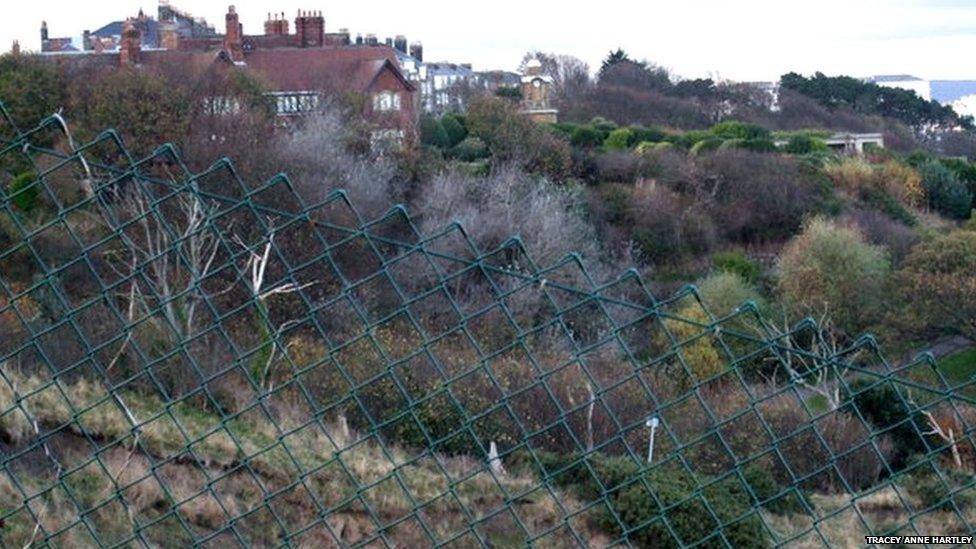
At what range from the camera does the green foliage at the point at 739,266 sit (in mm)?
21297

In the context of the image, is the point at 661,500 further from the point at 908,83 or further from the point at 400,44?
the point at 908,83

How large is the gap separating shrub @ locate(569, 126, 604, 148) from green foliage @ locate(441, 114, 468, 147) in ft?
8.20

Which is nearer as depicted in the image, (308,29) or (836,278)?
(836,278)

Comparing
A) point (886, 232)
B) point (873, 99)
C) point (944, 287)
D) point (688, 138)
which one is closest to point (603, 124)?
point (688, 138)

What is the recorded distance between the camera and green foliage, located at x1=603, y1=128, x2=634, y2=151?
29875 millimetres

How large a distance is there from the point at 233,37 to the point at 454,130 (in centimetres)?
520

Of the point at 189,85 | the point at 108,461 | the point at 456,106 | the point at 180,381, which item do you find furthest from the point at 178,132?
the point at 456,106

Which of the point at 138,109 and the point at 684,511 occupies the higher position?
the point at 684,511

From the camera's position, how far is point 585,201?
22.9 metres

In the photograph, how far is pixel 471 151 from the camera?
26.7 meters

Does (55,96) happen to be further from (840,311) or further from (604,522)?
(604,522)

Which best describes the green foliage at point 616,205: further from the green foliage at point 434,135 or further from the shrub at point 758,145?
the shrub at point 758,145

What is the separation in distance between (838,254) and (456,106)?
2105 cm

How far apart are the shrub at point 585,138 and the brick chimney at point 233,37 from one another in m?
7.62
